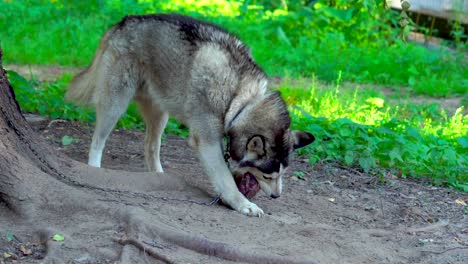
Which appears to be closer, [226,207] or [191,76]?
[226,207]

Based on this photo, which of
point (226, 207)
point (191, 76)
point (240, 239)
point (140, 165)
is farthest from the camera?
point (140, 165)

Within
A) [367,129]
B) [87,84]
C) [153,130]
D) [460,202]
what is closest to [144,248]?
[153,130]

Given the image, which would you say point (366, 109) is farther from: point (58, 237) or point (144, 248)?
point (58, 237)

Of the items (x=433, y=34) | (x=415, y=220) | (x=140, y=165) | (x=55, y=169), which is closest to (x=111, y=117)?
(x=140, y=165)

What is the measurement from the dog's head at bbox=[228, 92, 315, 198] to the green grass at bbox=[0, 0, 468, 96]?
4982mm

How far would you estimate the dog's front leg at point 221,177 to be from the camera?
5273 mm

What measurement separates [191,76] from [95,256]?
2135 millimetres

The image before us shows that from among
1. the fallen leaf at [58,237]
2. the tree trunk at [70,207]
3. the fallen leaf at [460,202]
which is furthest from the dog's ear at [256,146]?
the fallen leaf at [460,202]

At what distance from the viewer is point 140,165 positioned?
655cm

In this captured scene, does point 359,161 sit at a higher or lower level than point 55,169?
lower

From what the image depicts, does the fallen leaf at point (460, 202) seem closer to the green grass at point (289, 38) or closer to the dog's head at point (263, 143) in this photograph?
the dog's head at point (263, 143)

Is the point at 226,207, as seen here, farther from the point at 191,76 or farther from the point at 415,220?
the point at 415,220

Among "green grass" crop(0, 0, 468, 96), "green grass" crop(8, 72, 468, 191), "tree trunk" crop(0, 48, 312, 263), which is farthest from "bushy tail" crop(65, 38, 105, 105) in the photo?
"green grass" crop(0, 0, 468, 96)

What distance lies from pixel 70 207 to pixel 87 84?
2167 millimetres
